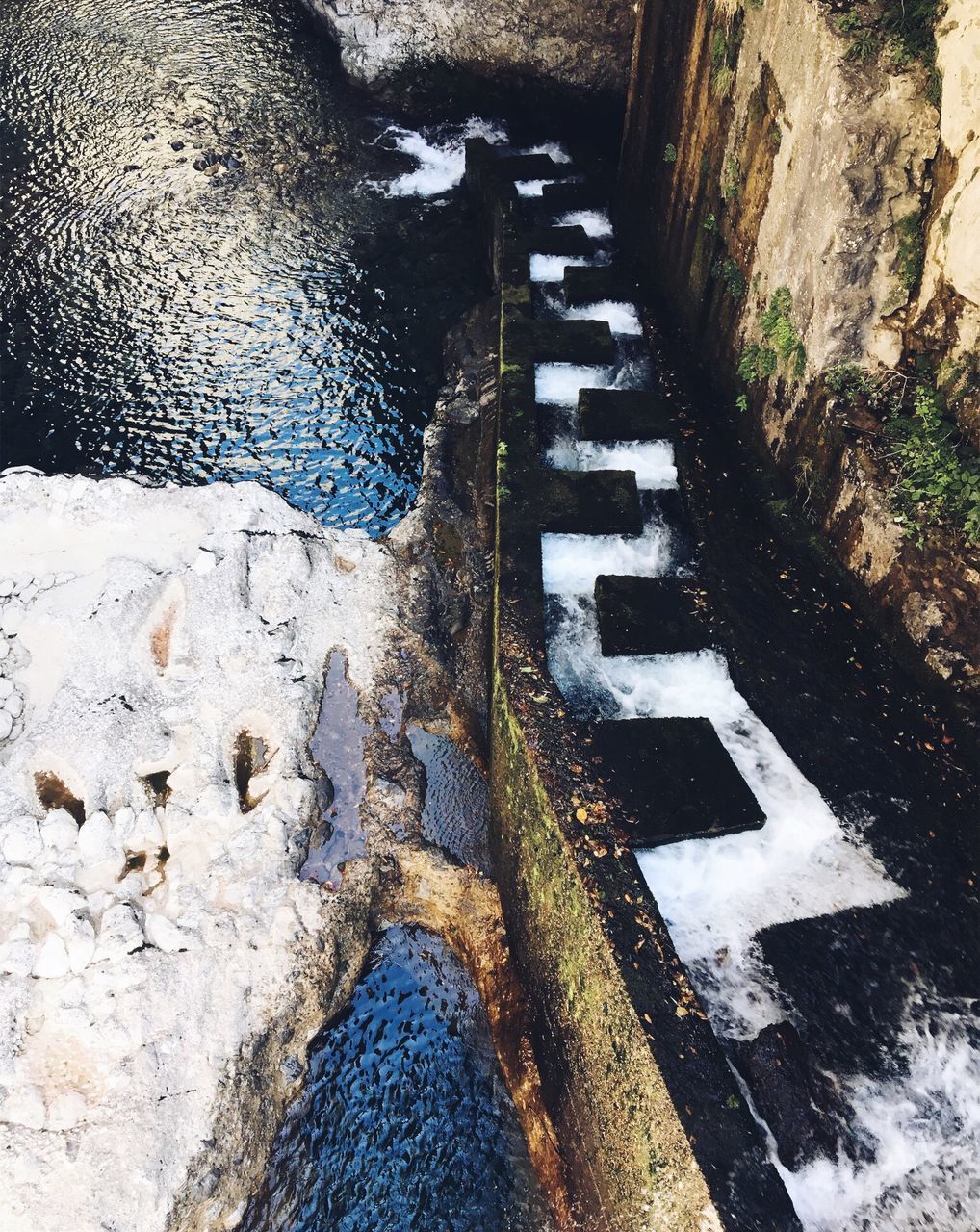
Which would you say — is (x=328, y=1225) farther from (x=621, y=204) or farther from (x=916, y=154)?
(x=621, y=204)

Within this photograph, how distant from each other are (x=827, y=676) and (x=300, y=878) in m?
4.42

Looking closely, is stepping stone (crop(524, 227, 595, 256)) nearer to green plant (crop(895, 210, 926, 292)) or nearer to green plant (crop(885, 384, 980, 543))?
green plant (crop(895, 210, 926, 292))

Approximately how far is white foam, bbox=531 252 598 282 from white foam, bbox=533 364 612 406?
1.98m

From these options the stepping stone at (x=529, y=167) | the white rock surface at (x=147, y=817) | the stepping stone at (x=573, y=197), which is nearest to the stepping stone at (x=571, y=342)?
the white rock surface at (x=147, y=817)

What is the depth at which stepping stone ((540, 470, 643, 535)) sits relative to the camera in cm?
734

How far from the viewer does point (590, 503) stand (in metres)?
7.48

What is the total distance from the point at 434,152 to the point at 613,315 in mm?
7531

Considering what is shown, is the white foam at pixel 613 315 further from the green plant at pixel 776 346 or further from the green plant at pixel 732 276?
the green plant at pixel 776 346

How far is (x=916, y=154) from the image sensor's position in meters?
5.80

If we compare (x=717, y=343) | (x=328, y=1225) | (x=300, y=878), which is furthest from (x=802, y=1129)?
(x=717, y=343)

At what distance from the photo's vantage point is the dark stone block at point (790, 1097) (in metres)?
4.45

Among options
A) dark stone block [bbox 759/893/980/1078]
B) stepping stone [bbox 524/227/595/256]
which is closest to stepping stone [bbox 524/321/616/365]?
stepping stone [bbox 524/227/595/256]

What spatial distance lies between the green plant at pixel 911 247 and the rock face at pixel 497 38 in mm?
10617

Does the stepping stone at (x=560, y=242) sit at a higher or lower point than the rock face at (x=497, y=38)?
lower
